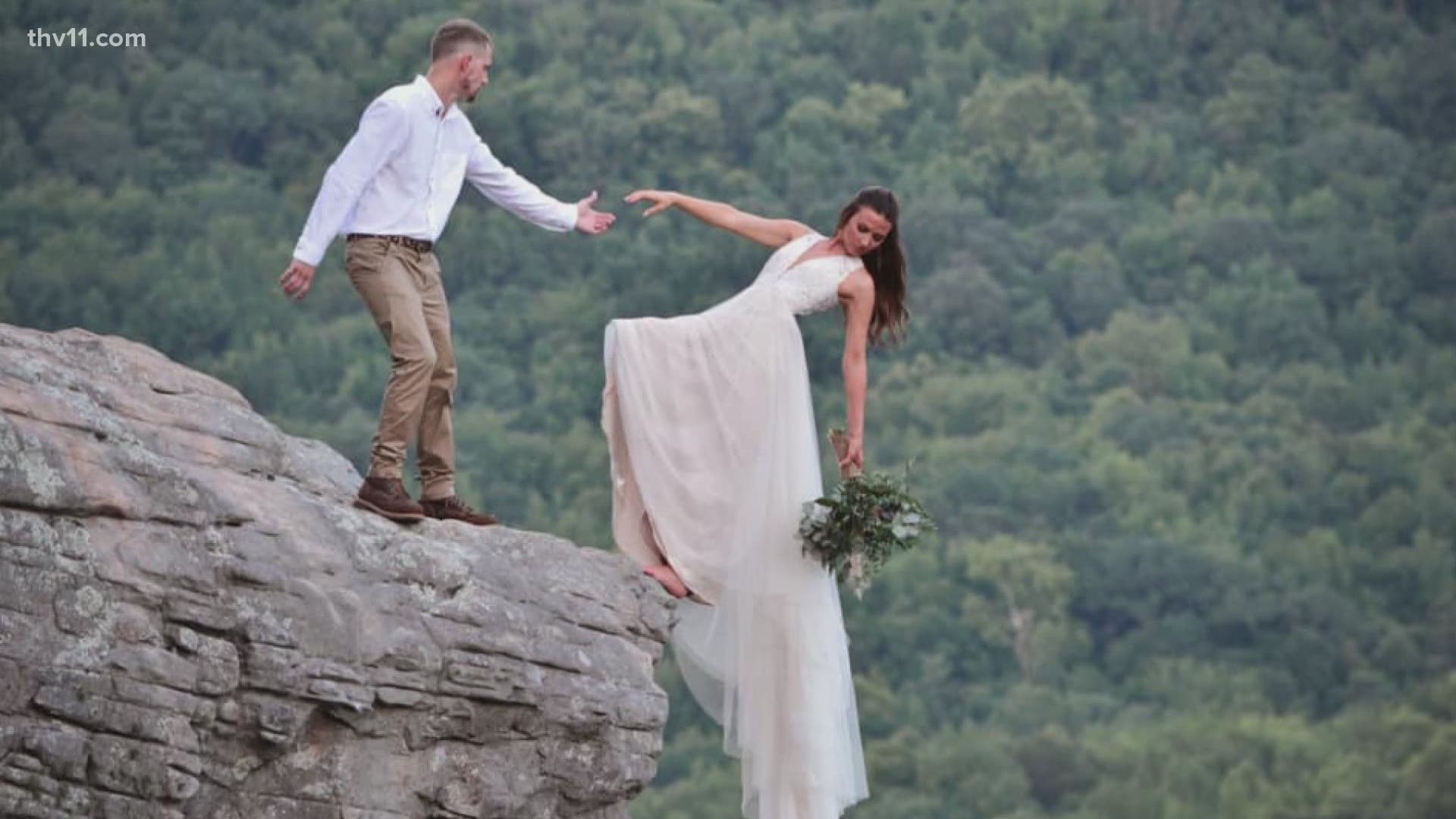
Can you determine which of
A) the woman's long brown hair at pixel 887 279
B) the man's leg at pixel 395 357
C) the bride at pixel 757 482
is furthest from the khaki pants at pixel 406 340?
the woman's long brown hair at pixel 887 279

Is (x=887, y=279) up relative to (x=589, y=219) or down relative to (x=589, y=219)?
down

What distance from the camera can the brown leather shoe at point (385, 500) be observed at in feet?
47.1

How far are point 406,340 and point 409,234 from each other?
1.82ft

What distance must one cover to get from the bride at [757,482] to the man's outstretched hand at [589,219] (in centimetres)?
27

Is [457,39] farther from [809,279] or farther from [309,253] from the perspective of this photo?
[809,279]

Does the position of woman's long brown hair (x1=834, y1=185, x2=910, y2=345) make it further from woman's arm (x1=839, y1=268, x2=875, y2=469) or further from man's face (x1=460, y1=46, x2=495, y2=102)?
man's face (x1=460, y1=46, x2=495, y2=102)

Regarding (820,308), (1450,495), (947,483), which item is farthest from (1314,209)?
(820,308)

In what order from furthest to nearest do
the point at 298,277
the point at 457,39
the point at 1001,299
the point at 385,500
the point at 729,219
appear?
the point at 1001,299 < the point at 729,219 < the point at 457,39 < the point at 385,500 < the point at 298,277

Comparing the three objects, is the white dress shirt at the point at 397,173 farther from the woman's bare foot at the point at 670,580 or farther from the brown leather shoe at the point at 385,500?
the woman's bare foot at the point at 670,580

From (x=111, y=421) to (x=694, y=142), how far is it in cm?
9935

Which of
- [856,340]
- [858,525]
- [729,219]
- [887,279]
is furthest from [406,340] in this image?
[887,279]

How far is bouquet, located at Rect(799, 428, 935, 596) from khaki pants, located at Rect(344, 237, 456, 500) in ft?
6.38

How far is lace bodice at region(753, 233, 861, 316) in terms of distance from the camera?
50.8ft

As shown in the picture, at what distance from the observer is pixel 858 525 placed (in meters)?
15.3
